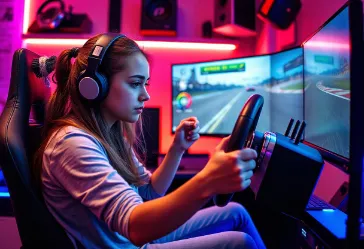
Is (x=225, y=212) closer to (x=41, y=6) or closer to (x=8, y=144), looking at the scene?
(x=8, y=144)

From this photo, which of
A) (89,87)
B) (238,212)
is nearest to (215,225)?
(238,212)

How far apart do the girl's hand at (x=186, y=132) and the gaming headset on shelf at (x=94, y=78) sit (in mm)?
306

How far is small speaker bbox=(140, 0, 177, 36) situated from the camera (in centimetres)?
202

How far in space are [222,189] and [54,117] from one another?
1.81ft

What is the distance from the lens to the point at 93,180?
0.60m

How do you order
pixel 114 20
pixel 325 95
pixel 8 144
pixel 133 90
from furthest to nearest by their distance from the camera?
pixel 114 20
pixel 325 95
pixel 133 90
pixel 8 144

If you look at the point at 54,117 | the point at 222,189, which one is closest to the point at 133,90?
the point at 54,117

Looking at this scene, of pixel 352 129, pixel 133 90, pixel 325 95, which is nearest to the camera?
pixel 352 129

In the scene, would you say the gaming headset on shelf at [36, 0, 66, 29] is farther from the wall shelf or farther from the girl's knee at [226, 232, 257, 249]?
→ the girl's knee at [226, 232, 257, 249]

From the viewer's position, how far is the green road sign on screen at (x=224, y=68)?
1.86 metres

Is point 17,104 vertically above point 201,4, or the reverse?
point 201,4

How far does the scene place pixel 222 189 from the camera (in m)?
0.51

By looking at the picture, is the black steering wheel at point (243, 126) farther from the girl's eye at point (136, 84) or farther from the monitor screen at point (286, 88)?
the monitor screen at point (286, 88)

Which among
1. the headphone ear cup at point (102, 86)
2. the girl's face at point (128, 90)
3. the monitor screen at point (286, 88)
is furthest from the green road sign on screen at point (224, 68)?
the headphone ear cup at point (102, 86)
